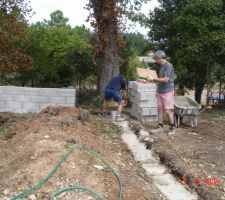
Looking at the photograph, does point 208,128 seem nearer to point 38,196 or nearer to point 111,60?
point 111,60

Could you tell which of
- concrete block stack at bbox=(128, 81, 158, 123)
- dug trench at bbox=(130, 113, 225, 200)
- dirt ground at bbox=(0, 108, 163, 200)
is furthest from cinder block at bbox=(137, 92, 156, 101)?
dirt ground at bbox=(0, 108, 163, 200)

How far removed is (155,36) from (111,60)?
2900 millimetres

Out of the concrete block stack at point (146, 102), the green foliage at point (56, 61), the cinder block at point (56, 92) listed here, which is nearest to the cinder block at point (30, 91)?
the cinder block at point (56, 92)

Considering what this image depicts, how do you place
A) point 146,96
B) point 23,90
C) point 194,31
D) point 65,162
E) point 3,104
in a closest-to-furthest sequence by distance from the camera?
point 65,162 < point 146,96 < point 23,90 < point 3,104 < point 194,31

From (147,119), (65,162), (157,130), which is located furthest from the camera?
(147,119)

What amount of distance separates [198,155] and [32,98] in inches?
198

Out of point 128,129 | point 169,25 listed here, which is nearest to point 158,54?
point 128,129

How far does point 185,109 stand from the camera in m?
9.77

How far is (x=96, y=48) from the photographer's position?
42.8 ft

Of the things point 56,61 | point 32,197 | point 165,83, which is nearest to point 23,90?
point 165,83

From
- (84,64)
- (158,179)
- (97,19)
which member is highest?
(97,19)

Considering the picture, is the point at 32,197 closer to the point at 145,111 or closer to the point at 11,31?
the point at 145,111

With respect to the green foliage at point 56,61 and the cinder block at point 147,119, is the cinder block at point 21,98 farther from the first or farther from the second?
the green foliage at point 56,61

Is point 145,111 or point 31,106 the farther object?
point 31,106
